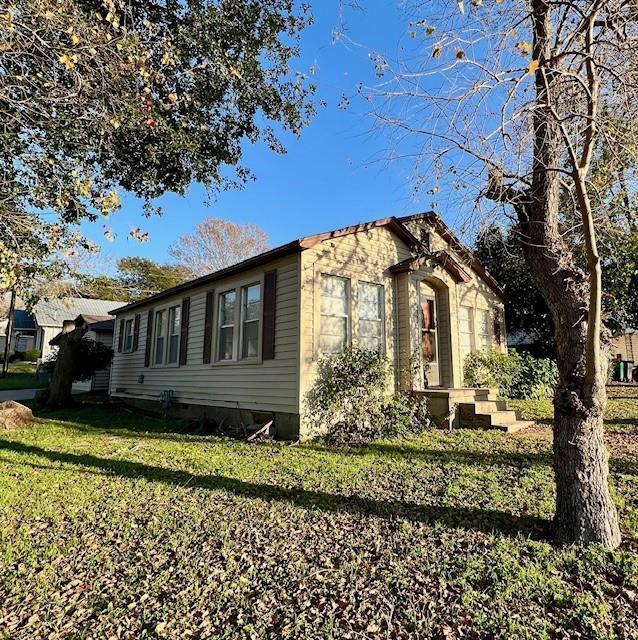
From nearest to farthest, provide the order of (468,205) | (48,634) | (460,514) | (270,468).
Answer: (48,634), (460,514), (468,205), (270,468)

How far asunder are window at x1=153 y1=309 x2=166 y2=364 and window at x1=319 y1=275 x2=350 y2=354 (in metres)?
6.76

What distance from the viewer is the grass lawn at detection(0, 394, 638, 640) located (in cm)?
266

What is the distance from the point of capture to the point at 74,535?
393 centimetres

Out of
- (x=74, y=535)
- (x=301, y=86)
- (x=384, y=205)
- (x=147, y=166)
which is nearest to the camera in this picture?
(x=74, y=535)

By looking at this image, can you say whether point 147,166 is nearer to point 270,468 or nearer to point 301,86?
point 301,86

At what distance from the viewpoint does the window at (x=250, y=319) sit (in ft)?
30.6

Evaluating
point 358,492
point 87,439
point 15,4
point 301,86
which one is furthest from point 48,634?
point 301,86

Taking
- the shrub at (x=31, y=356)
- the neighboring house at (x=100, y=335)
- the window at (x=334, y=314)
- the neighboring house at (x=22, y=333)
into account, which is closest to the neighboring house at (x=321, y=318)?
the window at (x=334, y=314)

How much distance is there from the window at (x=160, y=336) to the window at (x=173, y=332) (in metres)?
0.41

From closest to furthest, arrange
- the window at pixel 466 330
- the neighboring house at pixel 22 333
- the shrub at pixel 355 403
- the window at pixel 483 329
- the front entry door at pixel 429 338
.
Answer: the shrub at pixel 355 403 < the front entry door at pixel 429 338 < the window at pixel 466 330 < the window at pixel 483 329 < the neighboring house at pixel 22 333

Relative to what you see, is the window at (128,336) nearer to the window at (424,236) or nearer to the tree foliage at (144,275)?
the window at (424,236)

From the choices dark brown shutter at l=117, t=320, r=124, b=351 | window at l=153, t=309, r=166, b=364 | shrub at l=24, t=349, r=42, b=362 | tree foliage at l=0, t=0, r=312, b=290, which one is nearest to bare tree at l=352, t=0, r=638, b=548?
tree foliage at l=0, t=0, r=312, b=290

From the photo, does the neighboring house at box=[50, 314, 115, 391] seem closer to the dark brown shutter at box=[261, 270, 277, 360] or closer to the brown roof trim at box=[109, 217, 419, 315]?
the brown roof trim at box=[109, 217, 419, 315]

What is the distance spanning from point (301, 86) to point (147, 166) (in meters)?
3.74
